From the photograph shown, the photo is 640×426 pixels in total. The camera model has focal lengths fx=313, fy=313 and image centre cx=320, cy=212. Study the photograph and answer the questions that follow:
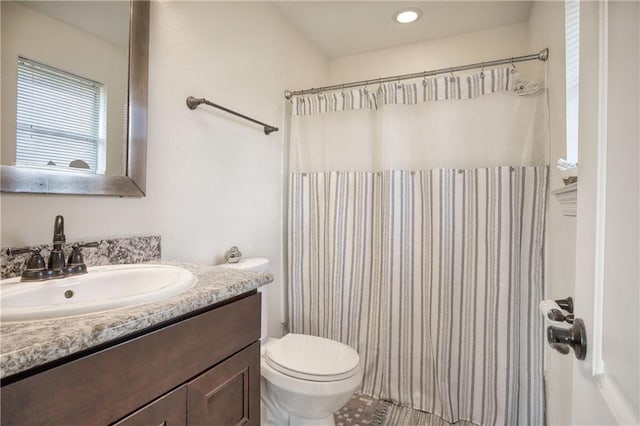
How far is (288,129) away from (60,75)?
4.34 ft

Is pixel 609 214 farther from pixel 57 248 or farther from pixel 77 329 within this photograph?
pixel 57 248

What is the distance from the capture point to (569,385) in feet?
3.69

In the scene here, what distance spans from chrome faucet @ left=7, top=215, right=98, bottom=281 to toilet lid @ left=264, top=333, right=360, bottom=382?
86 centimetres

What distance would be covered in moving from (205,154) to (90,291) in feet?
2.59

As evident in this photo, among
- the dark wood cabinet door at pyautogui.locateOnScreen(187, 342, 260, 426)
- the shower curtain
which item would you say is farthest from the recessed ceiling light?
the dark wood cabinet door at pyautogui.locateOnScreen(187, 342, 260, 426)

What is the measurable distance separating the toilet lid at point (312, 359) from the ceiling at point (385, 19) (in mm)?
1976

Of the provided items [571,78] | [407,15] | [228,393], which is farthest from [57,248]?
[407,15]

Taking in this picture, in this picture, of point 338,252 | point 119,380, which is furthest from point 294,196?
point 119,380

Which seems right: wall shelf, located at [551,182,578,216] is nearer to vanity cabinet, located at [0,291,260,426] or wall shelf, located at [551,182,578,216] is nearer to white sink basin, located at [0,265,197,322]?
vanity cabinet, located at [0,291,260,426]

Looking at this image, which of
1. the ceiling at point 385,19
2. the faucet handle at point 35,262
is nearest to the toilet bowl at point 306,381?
the faucet handle at point 35,262

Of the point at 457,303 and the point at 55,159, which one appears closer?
the point at 55,159

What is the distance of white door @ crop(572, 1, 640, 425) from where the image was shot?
1.29ft

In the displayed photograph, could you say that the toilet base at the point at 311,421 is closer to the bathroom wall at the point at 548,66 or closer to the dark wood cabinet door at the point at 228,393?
the dark wood cabinet door at the point at 228,393

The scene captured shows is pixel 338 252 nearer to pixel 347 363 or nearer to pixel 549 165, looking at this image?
pixel 347 363
